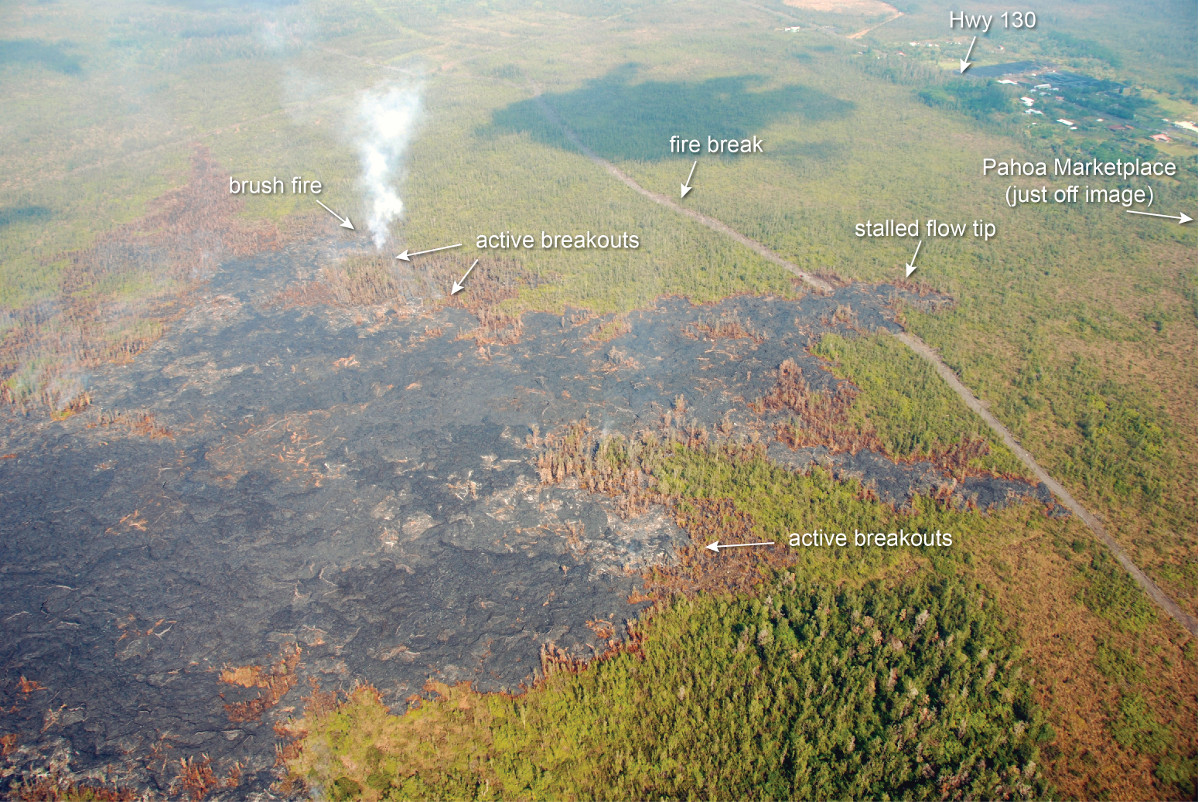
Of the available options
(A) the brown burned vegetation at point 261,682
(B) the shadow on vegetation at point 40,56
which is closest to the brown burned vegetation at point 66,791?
(A) the brown burned vegetation at point 261,682

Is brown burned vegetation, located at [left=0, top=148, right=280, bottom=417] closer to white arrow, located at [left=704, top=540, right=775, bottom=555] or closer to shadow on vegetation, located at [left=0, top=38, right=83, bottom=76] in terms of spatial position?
white arrow, located at [left=704, top=540, right=775, bottom=555]

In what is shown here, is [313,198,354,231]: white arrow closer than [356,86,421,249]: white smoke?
Yes

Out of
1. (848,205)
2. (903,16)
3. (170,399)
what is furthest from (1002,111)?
(170,399)

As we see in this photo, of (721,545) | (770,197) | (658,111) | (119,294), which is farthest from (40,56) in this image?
(721,545)

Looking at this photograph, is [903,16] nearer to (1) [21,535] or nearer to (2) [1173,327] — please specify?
(2) [1173,327]


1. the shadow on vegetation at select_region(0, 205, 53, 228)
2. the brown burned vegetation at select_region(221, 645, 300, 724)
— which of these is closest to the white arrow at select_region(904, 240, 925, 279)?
the brown burned vegetation at select_region(221, 645, 300, 724)

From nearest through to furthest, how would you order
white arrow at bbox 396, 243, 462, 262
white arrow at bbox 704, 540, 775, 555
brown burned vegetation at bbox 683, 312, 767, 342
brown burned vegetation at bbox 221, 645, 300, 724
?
brown burned vegetation at bbox 221, 645, 300, 724, white arrow at bbox 704, 540, 775, 555, brown burned vegetation at bbox 683, 312, 767, 342, white arrow at bbox 396, 243, 462, 262
